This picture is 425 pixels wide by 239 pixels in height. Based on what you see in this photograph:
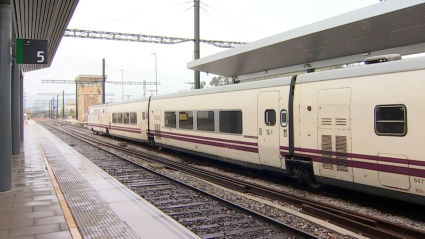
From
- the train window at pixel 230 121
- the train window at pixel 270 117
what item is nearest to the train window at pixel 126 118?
the train window at pixel 230 121

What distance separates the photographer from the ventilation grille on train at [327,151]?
743 centimetres

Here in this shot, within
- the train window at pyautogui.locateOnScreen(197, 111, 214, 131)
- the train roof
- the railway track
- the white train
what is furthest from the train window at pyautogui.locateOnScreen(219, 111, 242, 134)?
the railway track

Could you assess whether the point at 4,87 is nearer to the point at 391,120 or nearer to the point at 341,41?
the point at 391,120

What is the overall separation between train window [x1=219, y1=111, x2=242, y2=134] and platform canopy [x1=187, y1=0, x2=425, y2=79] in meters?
3.98

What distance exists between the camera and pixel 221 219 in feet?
21.4

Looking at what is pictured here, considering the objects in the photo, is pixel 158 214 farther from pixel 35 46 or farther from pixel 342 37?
pixel 342 37

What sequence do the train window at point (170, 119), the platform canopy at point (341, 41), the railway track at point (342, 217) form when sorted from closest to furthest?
the railway track at point (342, 217), the platform canopy at point (341, 41), the train window at point (170, 119)

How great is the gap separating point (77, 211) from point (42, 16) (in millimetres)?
7101

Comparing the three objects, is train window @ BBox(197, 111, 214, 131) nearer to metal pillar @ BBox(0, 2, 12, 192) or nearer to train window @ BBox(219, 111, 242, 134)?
train window @ BBox(219, 111, 242, 134)

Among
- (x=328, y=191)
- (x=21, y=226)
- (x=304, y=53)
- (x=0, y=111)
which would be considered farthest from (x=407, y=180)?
(x=304, y=53)

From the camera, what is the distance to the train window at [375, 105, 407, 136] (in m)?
6.19

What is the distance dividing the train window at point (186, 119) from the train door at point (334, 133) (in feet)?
22.3

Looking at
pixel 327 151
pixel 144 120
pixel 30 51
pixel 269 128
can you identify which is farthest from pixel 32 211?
pixel 144 120

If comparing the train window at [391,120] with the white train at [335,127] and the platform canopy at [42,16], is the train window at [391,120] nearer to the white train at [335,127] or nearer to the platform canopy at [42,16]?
the white train at [335,127]
